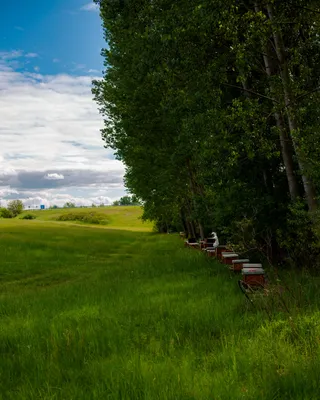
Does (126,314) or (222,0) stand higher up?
(222,0)

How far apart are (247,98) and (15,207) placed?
14883 centimetres

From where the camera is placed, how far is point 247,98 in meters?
11.3

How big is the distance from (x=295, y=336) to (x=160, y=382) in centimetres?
243

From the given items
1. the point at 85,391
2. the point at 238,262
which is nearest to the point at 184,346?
the point at 85,391

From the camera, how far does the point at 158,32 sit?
10898 mm

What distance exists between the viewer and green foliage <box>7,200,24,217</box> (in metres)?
145

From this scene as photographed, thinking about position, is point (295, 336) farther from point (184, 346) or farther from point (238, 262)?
point (238, 262)

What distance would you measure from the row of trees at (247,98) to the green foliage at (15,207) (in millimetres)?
137993

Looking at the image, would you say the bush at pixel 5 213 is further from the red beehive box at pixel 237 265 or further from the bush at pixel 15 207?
the red beehive box at pixel 237 265

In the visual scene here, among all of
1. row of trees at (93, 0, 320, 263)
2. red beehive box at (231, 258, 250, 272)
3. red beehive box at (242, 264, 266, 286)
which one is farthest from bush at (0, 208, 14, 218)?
red beehive box at (242, 264, 266, 286)

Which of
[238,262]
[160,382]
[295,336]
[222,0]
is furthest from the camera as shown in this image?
[238,262]

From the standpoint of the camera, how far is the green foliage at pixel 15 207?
475ft

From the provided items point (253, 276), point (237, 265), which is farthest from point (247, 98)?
point (237, 265)

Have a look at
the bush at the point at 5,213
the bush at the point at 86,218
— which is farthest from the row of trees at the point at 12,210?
the bush at the point at 86,218
